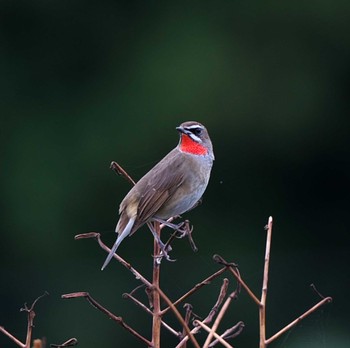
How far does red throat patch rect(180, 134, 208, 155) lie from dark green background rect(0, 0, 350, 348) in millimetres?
6043

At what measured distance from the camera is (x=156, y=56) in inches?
488

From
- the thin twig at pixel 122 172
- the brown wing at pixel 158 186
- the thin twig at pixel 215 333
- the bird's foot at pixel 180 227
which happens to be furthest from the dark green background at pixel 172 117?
the thin twig at pixel 215 333

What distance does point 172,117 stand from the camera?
11.5 m

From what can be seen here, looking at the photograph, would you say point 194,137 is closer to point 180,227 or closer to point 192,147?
point 192,147

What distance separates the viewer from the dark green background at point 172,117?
1137 centimetres

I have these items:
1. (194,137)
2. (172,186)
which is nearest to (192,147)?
(194,137)

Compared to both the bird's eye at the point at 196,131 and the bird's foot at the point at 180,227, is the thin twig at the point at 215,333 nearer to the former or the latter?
the bird's foot at the point at 180,227

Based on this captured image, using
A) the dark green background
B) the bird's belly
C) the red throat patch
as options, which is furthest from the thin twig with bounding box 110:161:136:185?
the dark green background

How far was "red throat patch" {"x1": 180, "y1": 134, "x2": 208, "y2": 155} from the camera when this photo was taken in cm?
360

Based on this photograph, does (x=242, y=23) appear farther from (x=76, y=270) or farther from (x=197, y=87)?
(x=76, y=270)

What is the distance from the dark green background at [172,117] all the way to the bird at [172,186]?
6056 mm

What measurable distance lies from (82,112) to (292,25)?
231 cm


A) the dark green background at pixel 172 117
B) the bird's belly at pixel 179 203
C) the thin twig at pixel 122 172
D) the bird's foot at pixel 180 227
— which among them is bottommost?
the dark green background at pixel 172 117

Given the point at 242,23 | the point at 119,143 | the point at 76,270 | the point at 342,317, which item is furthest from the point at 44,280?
the point at 242,23
